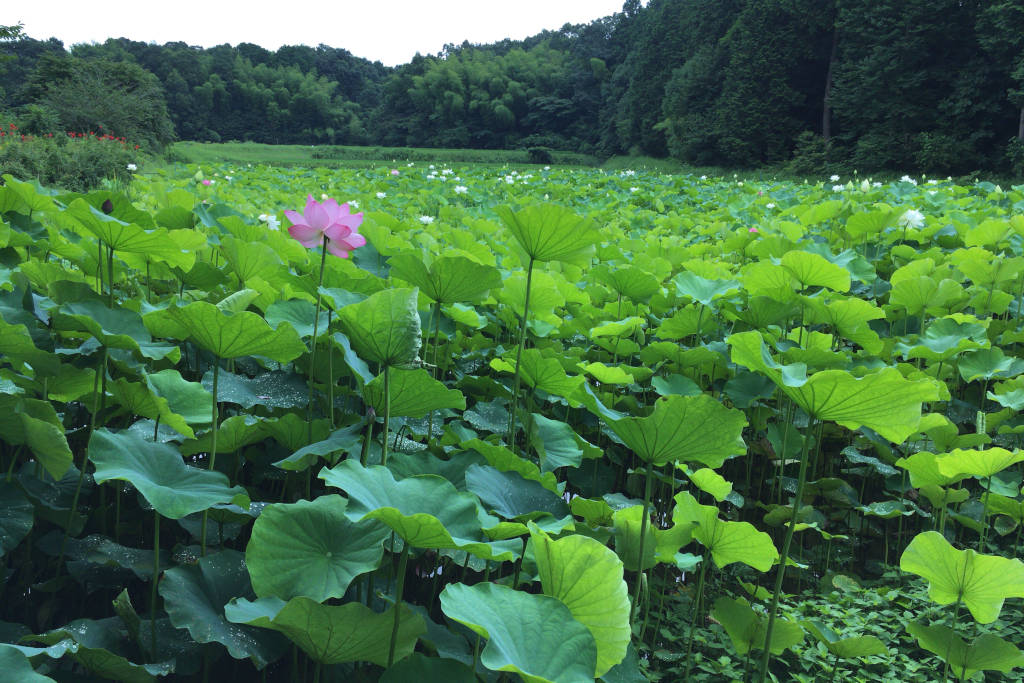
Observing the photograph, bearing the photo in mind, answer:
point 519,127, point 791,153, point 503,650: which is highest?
point 519,127

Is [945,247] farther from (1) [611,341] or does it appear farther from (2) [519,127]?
(2) [519,127]

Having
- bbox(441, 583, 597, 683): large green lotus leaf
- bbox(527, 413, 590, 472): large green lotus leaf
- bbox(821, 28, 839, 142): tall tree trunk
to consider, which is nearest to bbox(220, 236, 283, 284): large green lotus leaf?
bbox(527, 413, 590, 472): large green lotus leaf

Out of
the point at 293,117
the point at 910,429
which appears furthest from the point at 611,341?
the point at 293,117

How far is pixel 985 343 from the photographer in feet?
5.53

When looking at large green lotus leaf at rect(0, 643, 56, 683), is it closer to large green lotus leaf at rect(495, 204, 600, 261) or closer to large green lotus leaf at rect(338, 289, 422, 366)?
large green lotus leaf at rect(338, 289, 422, 366)

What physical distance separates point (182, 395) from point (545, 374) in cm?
64

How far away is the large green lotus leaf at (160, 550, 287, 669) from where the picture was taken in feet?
2.29

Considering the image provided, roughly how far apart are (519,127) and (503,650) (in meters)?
42.0

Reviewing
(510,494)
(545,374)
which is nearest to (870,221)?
(545,374)

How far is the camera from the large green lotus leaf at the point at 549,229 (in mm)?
1064

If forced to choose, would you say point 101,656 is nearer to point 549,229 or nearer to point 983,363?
point 549,229

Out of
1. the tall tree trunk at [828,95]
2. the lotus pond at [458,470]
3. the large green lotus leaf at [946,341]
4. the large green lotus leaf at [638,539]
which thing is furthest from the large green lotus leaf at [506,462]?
the tall tree trunk at [828,95]

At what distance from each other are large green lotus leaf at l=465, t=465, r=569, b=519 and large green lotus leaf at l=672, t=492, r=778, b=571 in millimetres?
247

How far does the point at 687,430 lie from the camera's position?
85 centimetres
